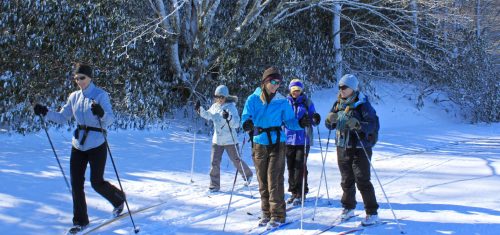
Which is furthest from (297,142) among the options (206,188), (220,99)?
(206,188)

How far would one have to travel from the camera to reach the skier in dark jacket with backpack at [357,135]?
521 cm

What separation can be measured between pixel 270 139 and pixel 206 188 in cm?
250

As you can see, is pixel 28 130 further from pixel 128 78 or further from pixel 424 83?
pixel 424 83

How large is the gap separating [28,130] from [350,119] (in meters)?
9.40

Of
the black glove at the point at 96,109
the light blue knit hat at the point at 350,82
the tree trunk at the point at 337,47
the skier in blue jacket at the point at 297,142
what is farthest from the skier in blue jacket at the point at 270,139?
the tree trunk at the point at 337,47

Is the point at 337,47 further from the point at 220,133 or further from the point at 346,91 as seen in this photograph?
Answer: the point at 346,91

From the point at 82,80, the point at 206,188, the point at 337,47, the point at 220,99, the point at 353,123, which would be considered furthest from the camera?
the point at 337,47

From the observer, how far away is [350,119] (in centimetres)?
509

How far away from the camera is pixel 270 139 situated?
519 centimetres

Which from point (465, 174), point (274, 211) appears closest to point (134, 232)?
point (274, 211)

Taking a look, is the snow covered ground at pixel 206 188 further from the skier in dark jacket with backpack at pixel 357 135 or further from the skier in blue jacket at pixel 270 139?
the skier in dark jacket with backpack at pixel 357 135

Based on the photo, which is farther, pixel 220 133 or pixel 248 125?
pixel 220 133

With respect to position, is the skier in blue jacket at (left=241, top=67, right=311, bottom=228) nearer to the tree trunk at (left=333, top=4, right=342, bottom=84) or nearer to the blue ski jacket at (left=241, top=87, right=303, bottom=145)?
the blue ski jacket at (left=241, top=87, right=303, bottom=145)

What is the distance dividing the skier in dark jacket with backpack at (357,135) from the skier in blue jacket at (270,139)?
16.4 inches
